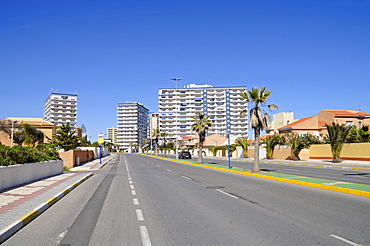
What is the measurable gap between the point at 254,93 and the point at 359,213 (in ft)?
49.6

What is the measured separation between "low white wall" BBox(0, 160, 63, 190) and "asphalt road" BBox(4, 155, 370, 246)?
336 centimetres

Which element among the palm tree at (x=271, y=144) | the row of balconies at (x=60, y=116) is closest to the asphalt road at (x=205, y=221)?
the palm tree at (x=271, y=144)

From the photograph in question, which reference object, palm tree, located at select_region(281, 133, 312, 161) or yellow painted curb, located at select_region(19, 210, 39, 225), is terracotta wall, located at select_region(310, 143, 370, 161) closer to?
palm tree, located at select_region(281, 133, 312, 161)

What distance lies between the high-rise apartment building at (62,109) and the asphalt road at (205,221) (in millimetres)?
142055

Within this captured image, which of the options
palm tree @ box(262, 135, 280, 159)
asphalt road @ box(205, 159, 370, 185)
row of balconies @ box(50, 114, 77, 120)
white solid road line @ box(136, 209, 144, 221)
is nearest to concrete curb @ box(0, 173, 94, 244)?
white solid road line @ box(136, 209, 144, 221)

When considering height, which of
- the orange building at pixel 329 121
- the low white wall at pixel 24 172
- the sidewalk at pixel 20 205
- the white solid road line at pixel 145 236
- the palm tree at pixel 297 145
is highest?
the orange building at pixel 329 121

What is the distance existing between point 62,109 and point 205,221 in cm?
14850

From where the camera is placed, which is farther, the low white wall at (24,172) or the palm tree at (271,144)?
the palm tree at (271,144)

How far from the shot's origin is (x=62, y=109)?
480 feet

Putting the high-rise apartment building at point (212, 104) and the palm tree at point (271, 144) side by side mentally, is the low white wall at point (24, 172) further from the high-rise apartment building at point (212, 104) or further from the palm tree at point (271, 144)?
the high-rise apartment building at point (212, 104)

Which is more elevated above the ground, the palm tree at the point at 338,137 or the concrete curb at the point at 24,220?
the palm tree at the point at 338,137

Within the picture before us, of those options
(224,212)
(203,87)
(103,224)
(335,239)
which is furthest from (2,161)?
(203,87)

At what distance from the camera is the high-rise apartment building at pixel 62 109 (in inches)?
5679

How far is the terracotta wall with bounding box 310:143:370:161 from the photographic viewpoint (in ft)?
119
